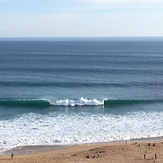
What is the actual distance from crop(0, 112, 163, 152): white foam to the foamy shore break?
79.7 inches

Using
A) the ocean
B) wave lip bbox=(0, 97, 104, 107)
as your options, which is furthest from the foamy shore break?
wave lip bbox=(0, 97, 104, 107)

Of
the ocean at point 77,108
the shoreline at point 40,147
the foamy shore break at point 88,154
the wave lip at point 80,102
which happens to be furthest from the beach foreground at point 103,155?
the wave lip at point 80,102

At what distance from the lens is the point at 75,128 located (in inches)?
1642

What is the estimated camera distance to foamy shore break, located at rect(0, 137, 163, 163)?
2967 centimetres

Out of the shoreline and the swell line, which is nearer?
the shoreline

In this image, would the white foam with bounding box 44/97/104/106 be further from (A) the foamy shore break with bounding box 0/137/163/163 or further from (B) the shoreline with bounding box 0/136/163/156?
(A) the foamy shore break with bounding box 0/137/163/163

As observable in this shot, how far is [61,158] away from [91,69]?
69134 mm

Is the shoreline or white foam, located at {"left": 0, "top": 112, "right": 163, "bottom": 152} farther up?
white foam, located at {"left": 0, "top": 112, "right": 163, "bottom": 152}

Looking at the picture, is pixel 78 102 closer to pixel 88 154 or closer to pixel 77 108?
pixel 77 108

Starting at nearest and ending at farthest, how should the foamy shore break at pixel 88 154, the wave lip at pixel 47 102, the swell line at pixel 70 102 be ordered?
the foamy shore break at pixel 88 154 → the wave lip at pixel 47 102 → the swell line at pixel 70 102

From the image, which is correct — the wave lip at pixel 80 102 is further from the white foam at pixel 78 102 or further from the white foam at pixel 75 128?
the white foam at pixel 75 128

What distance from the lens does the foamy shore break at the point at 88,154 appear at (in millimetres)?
29672

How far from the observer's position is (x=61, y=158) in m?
30.0

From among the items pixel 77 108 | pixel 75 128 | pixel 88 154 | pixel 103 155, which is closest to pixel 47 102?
pixel 77 108
